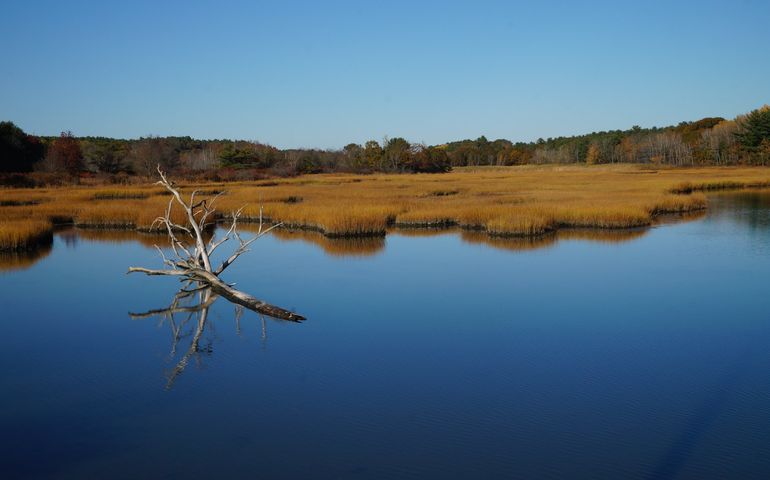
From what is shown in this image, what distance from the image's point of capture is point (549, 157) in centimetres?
10038

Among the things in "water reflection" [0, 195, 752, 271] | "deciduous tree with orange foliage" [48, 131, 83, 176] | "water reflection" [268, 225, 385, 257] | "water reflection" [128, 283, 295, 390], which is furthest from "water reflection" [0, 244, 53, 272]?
"deciduous tree with orange foliage" [48, 131, 83, 176]

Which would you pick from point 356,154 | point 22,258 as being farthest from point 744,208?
point 356,154

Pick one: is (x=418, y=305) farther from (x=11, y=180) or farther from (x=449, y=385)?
(x=11, y=180)

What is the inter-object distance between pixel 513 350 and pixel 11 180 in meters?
35.4

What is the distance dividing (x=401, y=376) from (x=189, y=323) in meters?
4.16

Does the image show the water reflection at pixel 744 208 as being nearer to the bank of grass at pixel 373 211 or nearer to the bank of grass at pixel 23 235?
the bank of grass at pixel 373 211

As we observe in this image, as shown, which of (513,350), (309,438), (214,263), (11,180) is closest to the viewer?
(309,438)

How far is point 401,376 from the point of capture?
7.63 meters

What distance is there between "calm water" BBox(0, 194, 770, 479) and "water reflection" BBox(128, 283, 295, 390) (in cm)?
6

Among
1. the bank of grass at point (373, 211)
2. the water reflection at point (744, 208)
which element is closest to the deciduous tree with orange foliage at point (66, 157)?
the bank of grass at point (373, 211)

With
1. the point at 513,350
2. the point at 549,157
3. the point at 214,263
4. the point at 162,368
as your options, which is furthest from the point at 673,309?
the point at 549,157

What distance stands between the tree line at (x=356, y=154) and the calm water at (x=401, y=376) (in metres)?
34.3

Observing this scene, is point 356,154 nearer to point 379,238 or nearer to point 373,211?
point 373,211

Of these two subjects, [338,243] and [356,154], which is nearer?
[338,243]
